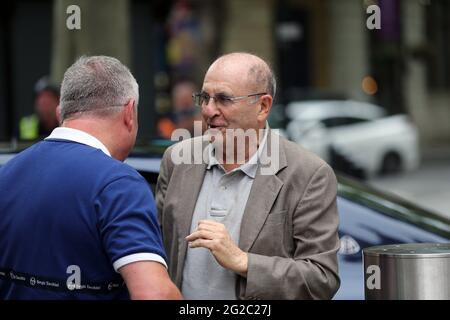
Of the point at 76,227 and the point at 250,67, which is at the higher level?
the point at 250,67

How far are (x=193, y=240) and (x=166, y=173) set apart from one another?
551mm

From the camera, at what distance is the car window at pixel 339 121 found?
739 inches

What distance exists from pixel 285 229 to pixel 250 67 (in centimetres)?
54

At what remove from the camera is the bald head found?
332 cm

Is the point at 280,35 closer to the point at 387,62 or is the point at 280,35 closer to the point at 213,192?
the point at 387,62

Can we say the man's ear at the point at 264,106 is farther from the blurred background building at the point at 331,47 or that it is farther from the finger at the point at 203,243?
the blurred background building at the point at 331,47

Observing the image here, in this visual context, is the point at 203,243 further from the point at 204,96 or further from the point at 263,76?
the point at 263,76

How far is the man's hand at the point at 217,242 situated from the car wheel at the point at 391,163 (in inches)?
687

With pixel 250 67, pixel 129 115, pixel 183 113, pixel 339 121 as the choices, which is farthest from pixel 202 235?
pixel 339 121

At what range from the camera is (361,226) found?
15.4ft

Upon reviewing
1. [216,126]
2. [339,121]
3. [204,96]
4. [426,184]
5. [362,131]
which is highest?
[204,96]

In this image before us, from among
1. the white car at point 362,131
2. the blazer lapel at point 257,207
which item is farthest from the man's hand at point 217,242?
the white car at point 362,131

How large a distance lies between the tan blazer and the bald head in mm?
217

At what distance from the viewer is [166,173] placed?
3547mm
